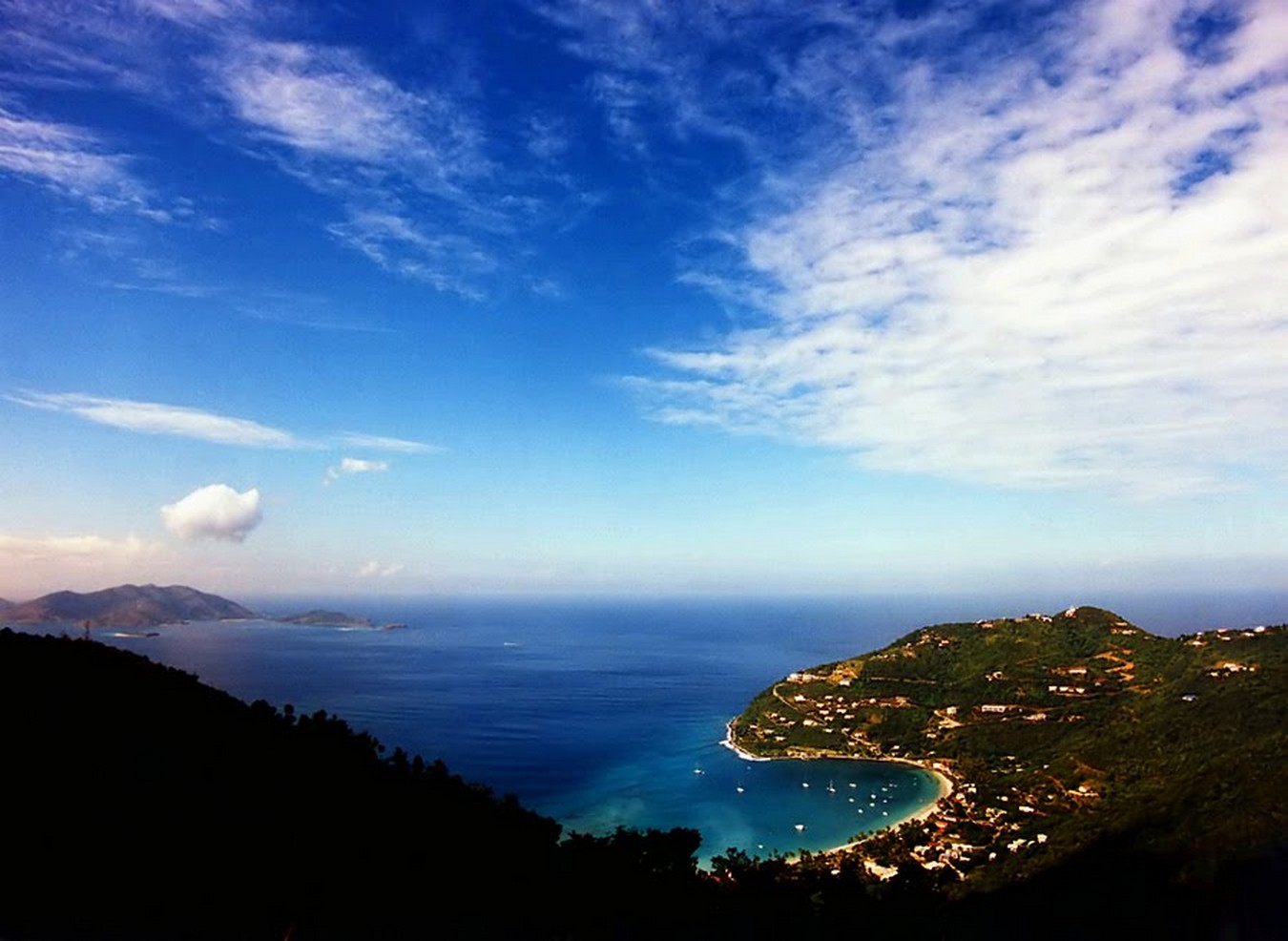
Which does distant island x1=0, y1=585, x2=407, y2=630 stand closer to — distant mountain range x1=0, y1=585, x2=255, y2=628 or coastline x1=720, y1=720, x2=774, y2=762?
distant mountain range x1=0, y1=585, x2=255, y2=628

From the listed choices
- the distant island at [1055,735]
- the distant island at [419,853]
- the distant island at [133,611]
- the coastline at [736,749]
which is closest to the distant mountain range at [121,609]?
the distant island at [133,611]

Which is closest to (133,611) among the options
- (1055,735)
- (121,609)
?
(121,609)

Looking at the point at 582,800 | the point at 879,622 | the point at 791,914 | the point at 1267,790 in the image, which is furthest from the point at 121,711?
the point at 879,622

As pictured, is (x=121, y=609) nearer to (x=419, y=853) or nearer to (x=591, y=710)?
(x=591, y=710)

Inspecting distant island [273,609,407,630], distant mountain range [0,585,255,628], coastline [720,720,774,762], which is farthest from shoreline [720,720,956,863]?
distant mountain range [0,585,255,628]

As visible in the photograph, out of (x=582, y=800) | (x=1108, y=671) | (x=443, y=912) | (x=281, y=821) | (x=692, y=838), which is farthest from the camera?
(x=1108, y=671)

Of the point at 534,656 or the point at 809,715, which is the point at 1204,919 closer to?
the point at 809,715

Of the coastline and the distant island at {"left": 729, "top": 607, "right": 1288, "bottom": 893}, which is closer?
the distant island at {"left": 729, "top": 607, "right": 1288, "bottom": 893}
